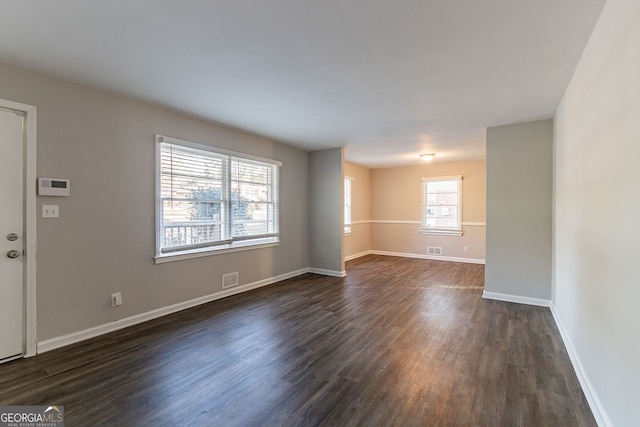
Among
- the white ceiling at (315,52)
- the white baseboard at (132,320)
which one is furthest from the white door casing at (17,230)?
the white ceiling at (315,52)

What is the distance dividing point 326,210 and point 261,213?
4.58ft

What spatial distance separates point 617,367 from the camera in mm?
1622

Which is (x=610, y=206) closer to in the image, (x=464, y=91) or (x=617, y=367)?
(x=617, y=367)

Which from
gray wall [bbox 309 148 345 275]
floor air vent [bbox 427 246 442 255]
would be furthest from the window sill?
floor air vent [bbox 427 246 442 255]

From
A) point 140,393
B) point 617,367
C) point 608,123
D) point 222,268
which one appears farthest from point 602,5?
point 222,268

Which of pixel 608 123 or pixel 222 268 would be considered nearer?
pixel 608 123

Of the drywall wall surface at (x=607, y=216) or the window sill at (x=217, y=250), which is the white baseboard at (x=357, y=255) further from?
the drywall wall surface at (x=607, y=216)

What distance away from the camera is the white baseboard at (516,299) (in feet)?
13.2

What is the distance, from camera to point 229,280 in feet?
14.9

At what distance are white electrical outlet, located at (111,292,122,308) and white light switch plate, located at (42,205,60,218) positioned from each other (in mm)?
990

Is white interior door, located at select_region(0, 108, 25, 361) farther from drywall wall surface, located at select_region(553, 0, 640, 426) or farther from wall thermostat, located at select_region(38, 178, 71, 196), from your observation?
drywall wall surface, located at select_region(553, 0, 640, 426)

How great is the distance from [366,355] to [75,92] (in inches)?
150

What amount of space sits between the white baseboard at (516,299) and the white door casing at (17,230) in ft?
17.7

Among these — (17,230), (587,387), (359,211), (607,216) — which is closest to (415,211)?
(359,211)
